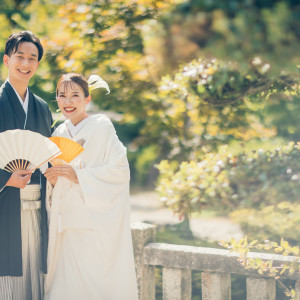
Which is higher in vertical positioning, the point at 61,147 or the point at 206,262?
the point at 61,147

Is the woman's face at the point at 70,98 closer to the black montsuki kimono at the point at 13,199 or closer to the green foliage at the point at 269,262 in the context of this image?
the black montsuki kimono at the point at 13,199

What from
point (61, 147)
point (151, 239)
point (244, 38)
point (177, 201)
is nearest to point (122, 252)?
point (151, 239)

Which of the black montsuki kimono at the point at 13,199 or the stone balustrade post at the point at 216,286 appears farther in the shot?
the stone balustrade post at the point at 216,286

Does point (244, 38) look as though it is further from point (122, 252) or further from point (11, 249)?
point (11, 249)

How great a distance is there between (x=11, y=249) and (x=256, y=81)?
2.12 metres

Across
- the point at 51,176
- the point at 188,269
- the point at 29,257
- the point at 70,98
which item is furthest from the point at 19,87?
the point at 188,269

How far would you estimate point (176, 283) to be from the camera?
132 inches

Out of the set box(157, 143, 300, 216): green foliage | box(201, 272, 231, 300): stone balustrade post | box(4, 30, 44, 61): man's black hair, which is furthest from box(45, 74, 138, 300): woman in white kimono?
box(157, 143, 300, 216): green foliage

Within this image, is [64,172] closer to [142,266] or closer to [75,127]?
[75,127]

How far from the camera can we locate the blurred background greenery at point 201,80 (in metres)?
1.38

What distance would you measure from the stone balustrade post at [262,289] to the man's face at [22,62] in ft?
7.18

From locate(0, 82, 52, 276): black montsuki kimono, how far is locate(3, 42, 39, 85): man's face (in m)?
0.11

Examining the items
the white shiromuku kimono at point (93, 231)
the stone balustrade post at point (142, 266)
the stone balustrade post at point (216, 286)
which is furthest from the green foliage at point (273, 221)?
the white shiromuku kimono at point (93, 231)

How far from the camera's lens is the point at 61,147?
288cm
